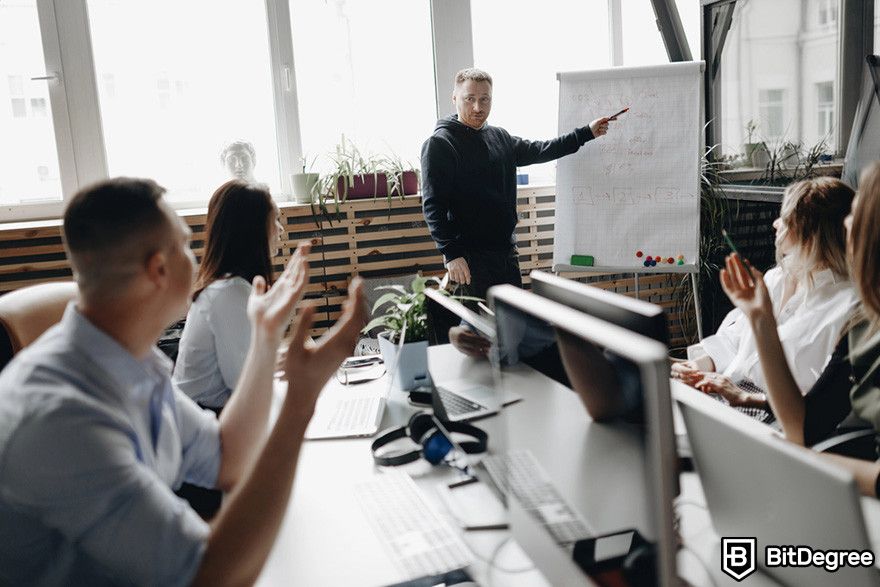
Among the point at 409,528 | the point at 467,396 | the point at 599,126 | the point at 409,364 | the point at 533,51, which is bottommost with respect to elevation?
the point at 409,528

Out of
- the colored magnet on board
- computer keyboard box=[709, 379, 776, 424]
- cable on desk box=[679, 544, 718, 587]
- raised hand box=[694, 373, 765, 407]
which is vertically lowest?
computer keyboard box=[709, 379, 776, 424]

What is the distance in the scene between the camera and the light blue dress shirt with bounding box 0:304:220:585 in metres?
0.92

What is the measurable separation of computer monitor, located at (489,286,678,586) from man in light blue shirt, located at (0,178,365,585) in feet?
0.89

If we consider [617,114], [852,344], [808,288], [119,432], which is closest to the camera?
[119,432]

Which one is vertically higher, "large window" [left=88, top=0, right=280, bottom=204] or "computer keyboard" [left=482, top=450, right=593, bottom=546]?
"large window" [left=88, top=0, right=280, bottom=204]

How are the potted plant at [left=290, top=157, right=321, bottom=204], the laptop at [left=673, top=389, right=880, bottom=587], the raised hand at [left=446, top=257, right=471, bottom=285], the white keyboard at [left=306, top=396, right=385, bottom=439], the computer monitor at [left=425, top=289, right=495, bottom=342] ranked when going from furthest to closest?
the potted plant at [left=290, top=157, right=321, bottom=204], the raised hand at [left=446, top=257, right=471, bottom=285], the white keyboard at [left=306, top=396, right=385, bottom=439], the computer monitor at [left=425, top=289, right=495, bottom=342], the laptop at [left=673, top=389, right=880, bottom=587]

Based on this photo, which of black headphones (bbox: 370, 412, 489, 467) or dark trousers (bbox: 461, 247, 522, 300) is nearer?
black headphones (bbox: 370, 412, 489, 467)

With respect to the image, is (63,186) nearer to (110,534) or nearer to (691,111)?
(691,111)

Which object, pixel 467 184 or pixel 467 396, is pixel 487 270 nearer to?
pixel 467 184

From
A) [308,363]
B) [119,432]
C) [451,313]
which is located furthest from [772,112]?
[119,432]

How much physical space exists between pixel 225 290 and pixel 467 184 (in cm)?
179

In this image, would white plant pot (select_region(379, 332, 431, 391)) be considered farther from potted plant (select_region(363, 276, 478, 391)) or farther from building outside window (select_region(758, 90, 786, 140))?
building outside window (select_region(758, 90, 786, 140))

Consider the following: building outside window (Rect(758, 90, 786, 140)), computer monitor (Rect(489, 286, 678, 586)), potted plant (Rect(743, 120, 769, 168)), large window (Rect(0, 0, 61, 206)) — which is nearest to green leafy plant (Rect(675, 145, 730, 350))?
potted plant (Rect(743, 120, 769, 168))

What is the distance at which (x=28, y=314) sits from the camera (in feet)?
6.82
